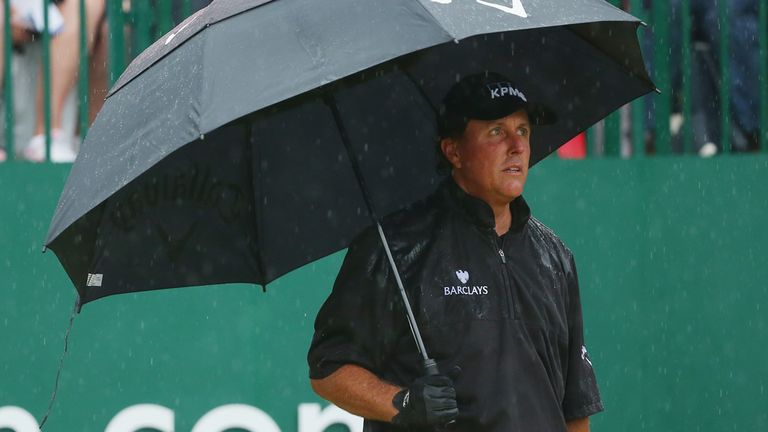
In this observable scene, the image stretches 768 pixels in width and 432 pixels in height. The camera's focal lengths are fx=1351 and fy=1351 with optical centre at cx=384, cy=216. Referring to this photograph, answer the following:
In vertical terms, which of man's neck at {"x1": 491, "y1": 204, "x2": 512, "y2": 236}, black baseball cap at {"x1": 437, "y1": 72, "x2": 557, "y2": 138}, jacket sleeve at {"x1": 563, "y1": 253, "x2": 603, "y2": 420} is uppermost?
black baseball cap at {"x1": 437, "y1": 72, "x2": 557, "y2": 138}

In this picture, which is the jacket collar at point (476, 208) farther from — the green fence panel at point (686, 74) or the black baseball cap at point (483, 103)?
the green fence panel at point (686, 74)

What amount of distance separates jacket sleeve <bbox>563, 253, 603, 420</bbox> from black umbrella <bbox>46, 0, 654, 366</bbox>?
0.62 m

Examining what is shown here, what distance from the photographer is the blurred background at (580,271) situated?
6.34m

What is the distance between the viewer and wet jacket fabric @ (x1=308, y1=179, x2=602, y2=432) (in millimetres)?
3732

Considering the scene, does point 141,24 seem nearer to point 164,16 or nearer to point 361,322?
point 164,16

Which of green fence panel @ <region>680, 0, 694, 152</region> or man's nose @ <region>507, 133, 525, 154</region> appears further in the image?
green fence panel @ <region>680, 0, 694, 152</region>

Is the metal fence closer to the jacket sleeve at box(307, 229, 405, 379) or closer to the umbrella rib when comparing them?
the umbrella rib

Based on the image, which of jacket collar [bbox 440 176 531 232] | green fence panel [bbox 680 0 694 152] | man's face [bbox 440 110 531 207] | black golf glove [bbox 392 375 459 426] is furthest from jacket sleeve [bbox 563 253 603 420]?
green fence panel [bbox 680 0 694 152]

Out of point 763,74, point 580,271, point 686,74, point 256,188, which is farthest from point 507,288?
point 763,74

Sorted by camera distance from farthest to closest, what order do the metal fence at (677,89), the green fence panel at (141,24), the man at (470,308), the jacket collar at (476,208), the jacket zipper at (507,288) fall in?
the metal fence at (677,89)
the green fence panel at (141,24)
the jacket collar at (476,208)
the jacket zipper at (507,288)
the man at (470,308)

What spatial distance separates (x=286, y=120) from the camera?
409 centimetres

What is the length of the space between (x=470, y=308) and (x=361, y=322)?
0.31 metres

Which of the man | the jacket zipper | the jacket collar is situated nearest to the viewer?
the man

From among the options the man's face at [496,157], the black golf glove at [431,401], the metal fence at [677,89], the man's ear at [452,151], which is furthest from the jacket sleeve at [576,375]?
the metal fence at [677,89]
